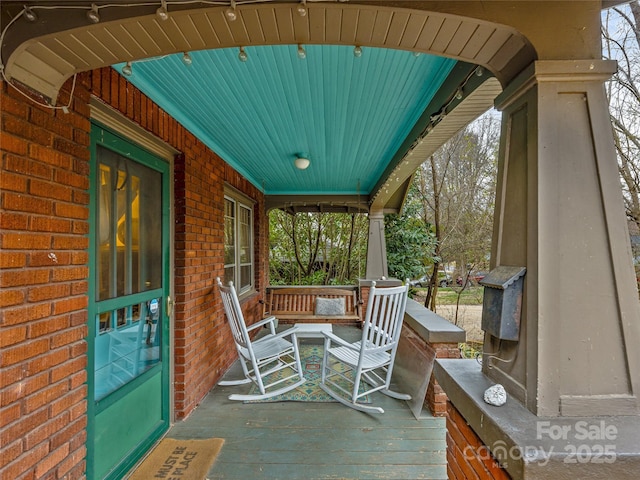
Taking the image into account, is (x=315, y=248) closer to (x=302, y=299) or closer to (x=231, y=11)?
(x=302, y=299)

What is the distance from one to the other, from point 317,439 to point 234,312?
133 cm

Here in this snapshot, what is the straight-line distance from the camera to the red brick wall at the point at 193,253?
2.35 m

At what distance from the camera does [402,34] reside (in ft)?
3.97

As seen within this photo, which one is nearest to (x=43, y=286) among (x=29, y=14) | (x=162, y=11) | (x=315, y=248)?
(x=29, y=14)

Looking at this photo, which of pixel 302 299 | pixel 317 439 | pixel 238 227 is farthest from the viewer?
pixel 302 299

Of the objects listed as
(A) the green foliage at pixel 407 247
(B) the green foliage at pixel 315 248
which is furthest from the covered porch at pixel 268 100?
(B) the green foliage at pixel 315 248

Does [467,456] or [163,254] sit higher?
[163,254]

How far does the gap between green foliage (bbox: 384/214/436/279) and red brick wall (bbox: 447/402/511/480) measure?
6071mm

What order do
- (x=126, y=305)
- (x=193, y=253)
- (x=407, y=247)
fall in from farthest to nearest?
(x=407, y=247)
(x=193, y=253)
(x=126, y=305)

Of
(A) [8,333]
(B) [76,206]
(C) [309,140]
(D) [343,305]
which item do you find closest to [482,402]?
→ (A) [8,333]

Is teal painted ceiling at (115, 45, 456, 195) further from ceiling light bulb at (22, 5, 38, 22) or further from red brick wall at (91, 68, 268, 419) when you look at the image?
ceiling light bulb at (22, 5, 38, 22)

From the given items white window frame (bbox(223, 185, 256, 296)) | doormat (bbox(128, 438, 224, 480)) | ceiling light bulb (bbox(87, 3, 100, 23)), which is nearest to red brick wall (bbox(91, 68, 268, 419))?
doormat (bbox(128, 438, 224, 480))

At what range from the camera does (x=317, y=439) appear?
7.58 feet

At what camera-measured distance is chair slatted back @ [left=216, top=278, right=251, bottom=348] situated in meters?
2.82
